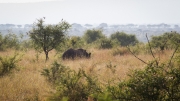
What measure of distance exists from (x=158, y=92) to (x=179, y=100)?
0.31 metres

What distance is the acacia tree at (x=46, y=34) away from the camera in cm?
1423

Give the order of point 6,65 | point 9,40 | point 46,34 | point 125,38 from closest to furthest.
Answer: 1. point 6,65
2. point 46,34
3. point 9,40
4. point 125,38

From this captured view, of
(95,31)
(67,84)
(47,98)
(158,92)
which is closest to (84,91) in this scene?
(67,84)

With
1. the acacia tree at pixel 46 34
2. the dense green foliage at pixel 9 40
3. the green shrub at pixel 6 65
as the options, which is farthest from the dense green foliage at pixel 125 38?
the green shrub at pixel 6 65

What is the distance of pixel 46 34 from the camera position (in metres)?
14.3

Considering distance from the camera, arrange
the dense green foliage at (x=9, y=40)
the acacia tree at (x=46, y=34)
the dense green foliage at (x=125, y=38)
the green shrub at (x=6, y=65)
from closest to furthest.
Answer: the green shrub at (x=6, y=65) → the acacia tree at (x=46, y=34) → the dense green foliage at (x=9, y=40) → the dense green foliage at (x=125, y=38)

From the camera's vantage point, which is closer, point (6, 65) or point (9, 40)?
point (6, 65)

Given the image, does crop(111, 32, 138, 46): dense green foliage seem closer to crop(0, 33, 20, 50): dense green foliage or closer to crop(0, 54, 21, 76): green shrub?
crop(0, 33, 20, 50): dense green foliage

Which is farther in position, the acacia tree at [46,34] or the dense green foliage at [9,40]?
the dense green foliage at [9,40]

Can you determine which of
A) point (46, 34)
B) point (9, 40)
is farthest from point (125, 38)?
point (46, 34)

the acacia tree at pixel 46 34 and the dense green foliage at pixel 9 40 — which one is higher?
the acacia tree at pixel 46 34

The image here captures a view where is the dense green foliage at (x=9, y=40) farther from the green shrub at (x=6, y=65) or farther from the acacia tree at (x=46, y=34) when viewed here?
the green shrub at (x=6, y=65)

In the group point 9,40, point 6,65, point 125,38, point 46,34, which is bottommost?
point 125,38

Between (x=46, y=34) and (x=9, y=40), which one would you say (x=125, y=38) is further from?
(x=46, y=34)
